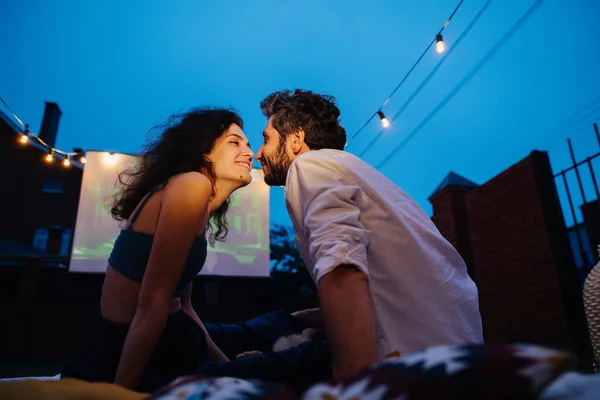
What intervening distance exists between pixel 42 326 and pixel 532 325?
364 inches

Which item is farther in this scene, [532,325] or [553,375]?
[532,325]

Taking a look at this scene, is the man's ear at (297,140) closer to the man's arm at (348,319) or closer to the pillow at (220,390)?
the man's arm at (348,319)

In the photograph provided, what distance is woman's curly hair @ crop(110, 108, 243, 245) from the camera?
1931mm

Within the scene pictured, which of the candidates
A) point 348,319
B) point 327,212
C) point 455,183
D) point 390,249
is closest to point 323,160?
point 327,212

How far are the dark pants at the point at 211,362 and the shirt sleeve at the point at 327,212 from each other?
24 cm

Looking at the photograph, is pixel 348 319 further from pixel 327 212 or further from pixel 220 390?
pixel 220 390

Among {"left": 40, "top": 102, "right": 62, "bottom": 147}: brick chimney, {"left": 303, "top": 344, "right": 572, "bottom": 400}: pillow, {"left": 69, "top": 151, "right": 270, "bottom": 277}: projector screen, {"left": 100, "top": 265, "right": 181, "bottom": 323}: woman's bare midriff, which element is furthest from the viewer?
{"left": 40, "top": 102, "right": 62, "bottom": 147}: brick chimney

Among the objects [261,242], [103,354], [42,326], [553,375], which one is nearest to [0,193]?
[42,326]

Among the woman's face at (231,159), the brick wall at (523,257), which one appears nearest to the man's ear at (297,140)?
the woman's face at (231,159)

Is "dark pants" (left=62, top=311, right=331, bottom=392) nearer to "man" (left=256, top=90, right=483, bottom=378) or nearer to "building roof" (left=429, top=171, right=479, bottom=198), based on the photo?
"man" (left=256, top=90, right=483, bottom=378)

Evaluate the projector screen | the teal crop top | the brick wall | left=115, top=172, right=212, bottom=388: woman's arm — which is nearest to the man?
left=115, top=172, right=212, bottom=388: woman's arm

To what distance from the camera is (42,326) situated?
8.41 meters

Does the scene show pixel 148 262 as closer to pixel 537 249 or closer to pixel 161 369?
pixel 161 369

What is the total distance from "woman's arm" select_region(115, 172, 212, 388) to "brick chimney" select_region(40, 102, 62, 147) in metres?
21.0
